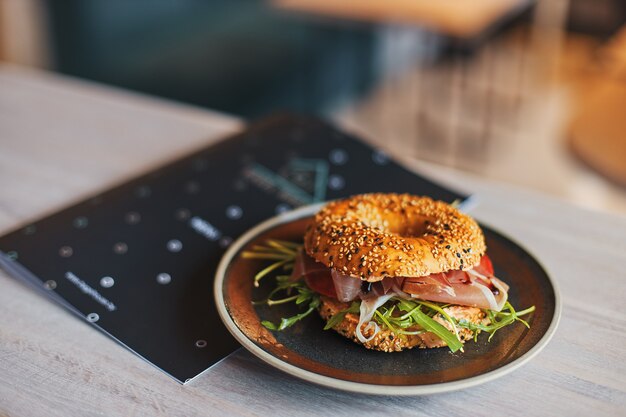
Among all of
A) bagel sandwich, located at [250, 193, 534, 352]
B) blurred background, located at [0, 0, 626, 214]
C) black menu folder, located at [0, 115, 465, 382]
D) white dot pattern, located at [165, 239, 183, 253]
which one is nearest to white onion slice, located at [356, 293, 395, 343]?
bagel sandwich, located at [250, 193, 534, 352]

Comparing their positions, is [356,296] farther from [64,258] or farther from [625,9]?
[625,9]

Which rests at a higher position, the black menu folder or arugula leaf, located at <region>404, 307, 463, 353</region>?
arugula leaf, located at <region>404, 307, 463, 353</region>

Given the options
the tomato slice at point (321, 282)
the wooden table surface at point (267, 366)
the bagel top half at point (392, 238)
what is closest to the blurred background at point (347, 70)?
the wooden table surface at point (267, 366)

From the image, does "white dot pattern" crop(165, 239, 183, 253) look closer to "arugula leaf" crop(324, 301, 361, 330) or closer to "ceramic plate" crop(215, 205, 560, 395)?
"ceramic plate" crop(215, 205, 560, 395)

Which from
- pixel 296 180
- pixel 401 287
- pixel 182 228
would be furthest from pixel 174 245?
pixel 401 287

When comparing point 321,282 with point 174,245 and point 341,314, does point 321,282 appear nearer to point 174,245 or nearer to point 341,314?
point 341,314

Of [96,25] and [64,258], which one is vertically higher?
[64,258]

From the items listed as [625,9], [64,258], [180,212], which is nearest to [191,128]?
[180,212]
